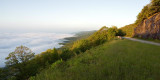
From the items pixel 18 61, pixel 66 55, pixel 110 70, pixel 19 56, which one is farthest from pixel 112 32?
pixel 18 61

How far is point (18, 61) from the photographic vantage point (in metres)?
21.1

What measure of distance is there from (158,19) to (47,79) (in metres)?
25.0

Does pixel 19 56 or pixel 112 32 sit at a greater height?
pixel 112 32

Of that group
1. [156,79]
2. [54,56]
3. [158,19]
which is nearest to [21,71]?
[54,56]

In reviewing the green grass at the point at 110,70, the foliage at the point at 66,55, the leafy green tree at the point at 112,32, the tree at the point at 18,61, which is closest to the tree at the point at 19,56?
the tree at the point at 18,61

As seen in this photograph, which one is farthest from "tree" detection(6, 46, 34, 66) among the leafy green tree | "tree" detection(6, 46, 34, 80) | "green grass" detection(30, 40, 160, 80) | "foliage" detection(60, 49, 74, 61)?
the leafy green tree

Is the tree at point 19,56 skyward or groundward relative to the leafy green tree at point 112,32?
groundward

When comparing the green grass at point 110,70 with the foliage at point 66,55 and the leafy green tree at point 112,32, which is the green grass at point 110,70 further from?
the leafy green tree at point 112,32

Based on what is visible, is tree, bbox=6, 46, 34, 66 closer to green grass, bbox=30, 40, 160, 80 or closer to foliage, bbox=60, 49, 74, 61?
foliage, bbox=60, 49, 74, 61

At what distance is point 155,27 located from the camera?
16844 millimetres

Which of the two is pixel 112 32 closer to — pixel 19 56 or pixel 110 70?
pixel 110 70

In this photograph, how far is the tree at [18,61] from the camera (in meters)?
19.2

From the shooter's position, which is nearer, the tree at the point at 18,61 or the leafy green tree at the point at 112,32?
the tree at the point at 18,61

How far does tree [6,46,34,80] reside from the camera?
19.2m
